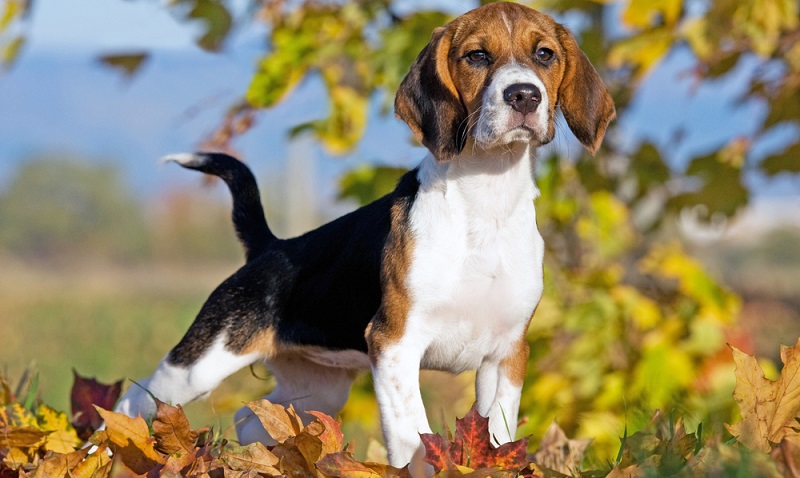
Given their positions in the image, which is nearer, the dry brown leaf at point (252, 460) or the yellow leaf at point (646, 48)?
the dry brown leaf at point (252, 460)

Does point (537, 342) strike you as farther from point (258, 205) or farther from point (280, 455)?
point (280, 455)

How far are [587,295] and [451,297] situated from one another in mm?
1965

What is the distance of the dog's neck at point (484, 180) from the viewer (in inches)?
119

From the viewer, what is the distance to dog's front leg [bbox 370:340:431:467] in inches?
111

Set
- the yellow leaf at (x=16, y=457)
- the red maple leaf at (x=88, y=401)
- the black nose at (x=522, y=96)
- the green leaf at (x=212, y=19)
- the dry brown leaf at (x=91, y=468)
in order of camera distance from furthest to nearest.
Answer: the green leaf at (x=212, y=19) < the red maple leaf at (x=88, y=401) < the yellow leaf at (x=16, y=457) < the black nose at (x=522, y=96) < the dry brown leaf at (x=91, y=468)

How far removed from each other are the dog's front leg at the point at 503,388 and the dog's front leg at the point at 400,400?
305 millimetres

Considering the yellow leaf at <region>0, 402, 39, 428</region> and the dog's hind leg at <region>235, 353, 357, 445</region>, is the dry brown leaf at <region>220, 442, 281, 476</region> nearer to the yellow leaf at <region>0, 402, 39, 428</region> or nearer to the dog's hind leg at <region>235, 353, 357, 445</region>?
the yellow leaf at <region>0, 402, 39, 428</region>

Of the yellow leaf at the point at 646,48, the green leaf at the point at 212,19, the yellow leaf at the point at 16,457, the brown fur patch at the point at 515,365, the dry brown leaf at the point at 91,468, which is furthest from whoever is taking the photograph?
the green leaf at the point at 212,19

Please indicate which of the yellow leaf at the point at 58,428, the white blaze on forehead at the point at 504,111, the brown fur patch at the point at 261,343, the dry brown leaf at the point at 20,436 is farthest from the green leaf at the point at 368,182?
the dry brown leaf at the point at 20,436

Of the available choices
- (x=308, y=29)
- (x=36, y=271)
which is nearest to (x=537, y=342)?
(x=308, y=29)

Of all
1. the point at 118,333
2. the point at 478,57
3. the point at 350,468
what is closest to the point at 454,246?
the point at 478,57

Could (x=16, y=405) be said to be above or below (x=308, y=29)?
below

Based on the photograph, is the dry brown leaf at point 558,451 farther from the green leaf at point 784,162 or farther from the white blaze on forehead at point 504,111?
the green leaf at point 784,162

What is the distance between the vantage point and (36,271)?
21797 millimetres
